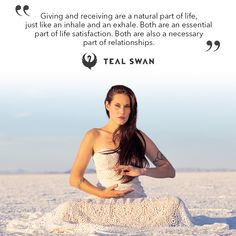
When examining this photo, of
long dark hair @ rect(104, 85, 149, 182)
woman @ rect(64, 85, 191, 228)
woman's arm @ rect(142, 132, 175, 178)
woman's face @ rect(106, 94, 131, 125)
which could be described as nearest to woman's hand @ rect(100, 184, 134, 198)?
woman @ rect(64, 85, 191, 228)

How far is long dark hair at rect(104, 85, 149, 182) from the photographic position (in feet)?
19.0

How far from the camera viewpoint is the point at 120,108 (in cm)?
576

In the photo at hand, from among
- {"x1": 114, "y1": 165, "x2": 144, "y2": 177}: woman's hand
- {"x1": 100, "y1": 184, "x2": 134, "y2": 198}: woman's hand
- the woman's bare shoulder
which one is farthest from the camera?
the woman's bare shoulder

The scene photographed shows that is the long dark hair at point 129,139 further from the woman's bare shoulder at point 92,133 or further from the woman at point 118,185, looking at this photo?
the woman's bare shoulder at point 92,133

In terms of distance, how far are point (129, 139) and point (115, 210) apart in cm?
62

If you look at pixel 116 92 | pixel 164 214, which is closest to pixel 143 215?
pixel 164 214

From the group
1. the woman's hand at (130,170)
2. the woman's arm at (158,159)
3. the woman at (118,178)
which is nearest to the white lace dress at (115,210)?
the woman at (118,178)

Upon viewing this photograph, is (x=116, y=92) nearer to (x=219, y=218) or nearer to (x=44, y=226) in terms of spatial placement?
(x=44, y=226)

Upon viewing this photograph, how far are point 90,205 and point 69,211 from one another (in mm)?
191

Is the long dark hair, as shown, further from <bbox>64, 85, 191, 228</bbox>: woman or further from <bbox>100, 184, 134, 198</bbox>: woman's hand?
<bbox>100, 184, 134, 198</bbox>: woman's hand

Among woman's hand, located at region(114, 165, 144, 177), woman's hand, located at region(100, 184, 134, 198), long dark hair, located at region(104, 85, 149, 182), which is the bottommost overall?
woman's hand, located at region(100, 184, 134, 198)

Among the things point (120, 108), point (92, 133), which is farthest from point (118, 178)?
point (120, 108)

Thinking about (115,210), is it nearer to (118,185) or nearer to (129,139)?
(118,185)

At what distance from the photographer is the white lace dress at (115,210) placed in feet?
19.1
